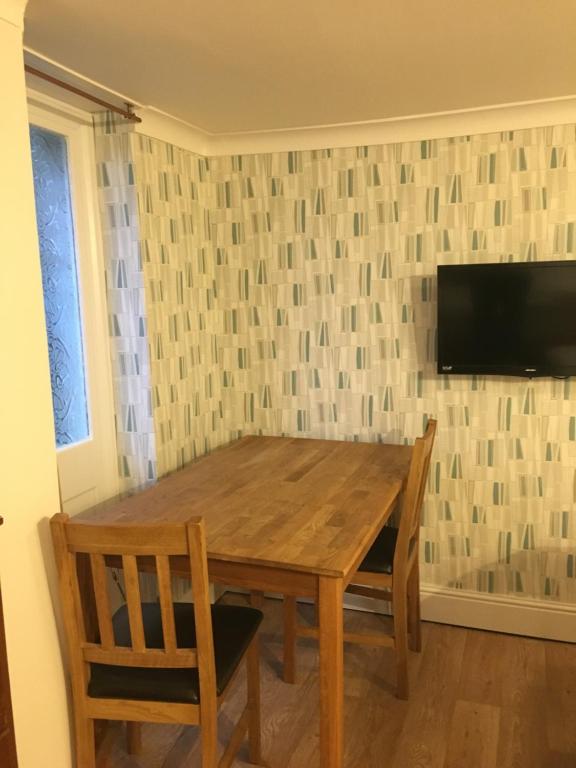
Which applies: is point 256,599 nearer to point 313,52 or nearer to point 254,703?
point 254,703

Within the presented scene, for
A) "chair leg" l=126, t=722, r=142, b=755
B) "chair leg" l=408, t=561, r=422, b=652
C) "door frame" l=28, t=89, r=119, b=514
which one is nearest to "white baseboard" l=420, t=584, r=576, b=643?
"chair leg" l=408, t=561, r=422, b=652

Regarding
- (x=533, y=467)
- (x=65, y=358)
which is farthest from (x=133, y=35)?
(x=533, y=467)

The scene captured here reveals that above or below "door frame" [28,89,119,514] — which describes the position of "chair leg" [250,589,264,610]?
below

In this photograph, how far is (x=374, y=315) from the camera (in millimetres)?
3119

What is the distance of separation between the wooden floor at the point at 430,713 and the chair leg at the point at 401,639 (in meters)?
0.07

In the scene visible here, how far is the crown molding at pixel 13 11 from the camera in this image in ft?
5.24

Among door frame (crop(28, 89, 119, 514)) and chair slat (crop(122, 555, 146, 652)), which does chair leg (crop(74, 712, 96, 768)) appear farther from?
door frame (crop(28, 89, 119, 514))

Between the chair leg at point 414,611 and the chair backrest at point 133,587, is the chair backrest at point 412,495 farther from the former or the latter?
the chair backrest at point 133,587

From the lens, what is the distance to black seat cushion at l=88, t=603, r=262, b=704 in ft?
5.88

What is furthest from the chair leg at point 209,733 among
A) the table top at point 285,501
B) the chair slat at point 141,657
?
the table top at point 285,501

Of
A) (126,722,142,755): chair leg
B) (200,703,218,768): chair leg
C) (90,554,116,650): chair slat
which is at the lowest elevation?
(126,722,142,755): chair leg

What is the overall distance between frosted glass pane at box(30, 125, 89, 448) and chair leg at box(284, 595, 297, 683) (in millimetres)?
1072

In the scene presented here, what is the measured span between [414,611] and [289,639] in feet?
1.93

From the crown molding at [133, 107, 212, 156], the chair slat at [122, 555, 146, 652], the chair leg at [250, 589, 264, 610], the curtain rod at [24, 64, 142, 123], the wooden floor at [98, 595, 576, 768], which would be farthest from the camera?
the chair leg at [250, 589, 264, 610]
